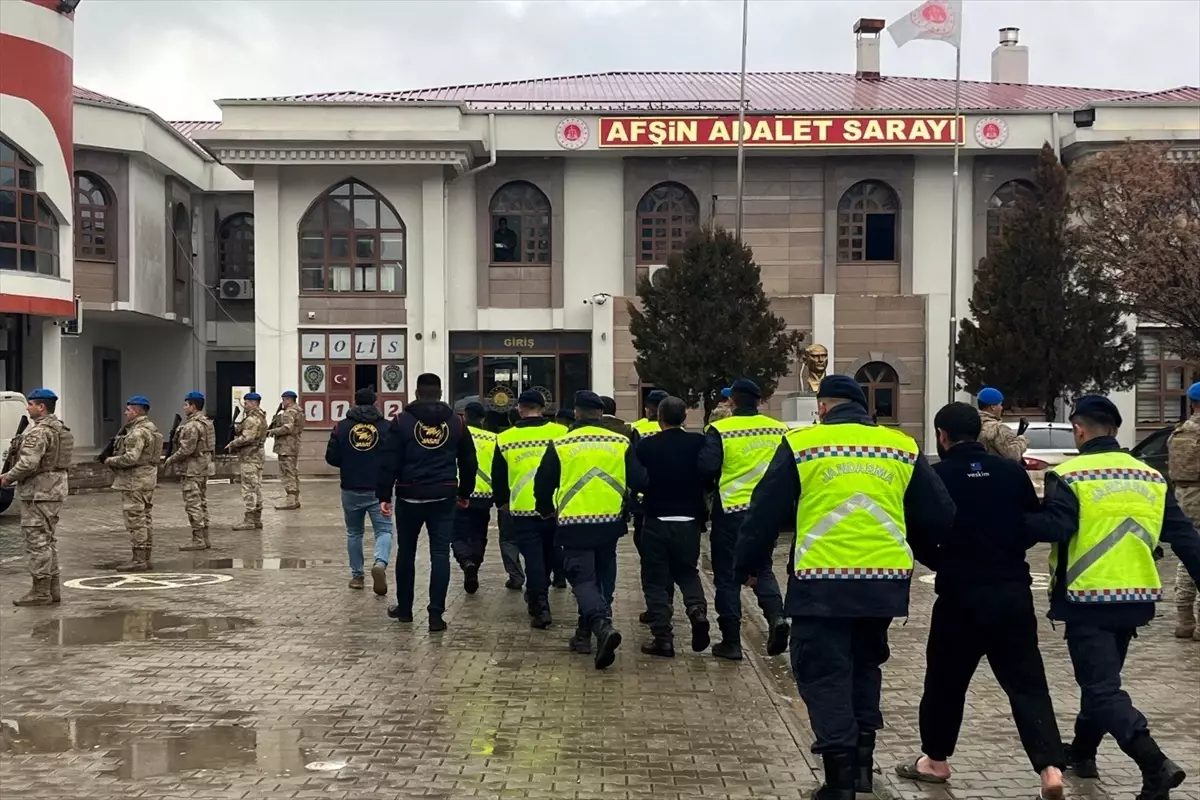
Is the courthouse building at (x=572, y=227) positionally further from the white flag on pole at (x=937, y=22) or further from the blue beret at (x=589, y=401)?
the blue beret at (x=589, y=401)

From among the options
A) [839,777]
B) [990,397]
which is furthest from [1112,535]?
[990,397]

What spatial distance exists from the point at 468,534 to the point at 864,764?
622cm

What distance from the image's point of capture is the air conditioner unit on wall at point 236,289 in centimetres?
3569

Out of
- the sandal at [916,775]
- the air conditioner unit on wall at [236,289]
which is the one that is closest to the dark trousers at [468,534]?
the sandal at [916,775]

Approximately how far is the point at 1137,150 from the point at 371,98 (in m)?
19.3

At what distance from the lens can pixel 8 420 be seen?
17672 millimetres

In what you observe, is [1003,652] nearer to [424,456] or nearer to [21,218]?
[424,456]

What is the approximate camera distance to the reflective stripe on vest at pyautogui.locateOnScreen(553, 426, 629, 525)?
337 inches

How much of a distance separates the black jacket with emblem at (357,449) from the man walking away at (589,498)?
118 inches

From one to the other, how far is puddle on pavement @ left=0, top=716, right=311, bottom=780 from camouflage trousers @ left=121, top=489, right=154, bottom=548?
19.1 feet

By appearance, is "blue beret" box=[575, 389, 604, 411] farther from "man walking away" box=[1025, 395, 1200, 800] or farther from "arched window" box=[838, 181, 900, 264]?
"arched window" box=[838, 181, 900, 264]

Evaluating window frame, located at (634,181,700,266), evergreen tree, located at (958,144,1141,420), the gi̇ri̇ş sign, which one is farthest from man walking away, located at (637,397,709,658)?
window frame, located at (634,181,700,266)

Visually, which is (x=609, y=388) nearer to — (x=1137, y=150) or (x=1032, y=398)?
(x=1032, y=398)

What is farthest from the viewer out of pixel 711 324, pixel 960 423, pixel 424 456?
pixel 711 324
